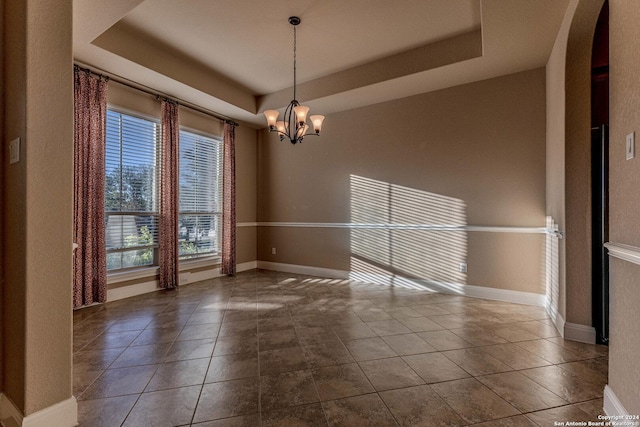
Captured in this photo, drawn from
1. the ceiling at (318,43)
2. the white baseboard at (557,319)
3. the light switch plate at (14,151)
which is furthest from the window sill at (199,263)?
the white baseboard at (557,319)

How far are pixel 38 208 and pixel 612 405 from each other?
9.68 feet

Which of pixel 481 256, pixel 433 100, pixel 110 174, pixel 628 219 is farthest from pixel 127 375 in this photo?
pixel 433 100

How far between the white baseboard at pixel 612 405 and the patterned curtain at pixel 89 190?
4460 millimetres

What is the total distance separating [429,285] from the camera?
4.21 m

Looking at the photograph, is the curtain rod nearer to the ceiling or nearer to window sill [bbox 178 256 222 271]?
the ceiling

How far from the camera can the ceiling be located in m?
2.81

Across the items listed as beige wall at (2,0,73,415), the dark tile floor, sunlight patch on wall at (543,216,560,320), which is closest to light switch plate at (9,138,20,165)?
beige wall at (2,0,73,415)

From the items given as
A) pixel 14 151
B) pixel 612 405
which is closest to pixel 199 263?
pixel 14 151

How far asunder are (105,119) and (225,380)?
11.0 feet

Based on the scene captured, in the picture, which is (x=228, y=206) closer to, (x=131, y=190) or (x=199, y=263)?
(x=199, y=263)

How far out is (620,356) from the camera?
1.48 meters

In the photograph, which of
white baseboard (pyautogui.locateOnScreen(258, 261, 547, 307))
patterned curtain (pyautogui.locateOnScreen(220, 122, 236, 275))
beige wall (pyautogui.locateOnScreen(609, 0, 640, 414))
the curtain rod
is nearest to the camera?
beige wall (pyautogui.locateOnScreen(609, 0, 640, 414))

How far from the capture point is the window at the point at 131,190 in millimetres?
3807

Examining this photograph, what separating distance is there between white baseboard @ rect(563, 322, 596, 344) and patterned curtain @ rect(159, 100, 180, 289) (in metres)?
4.53
